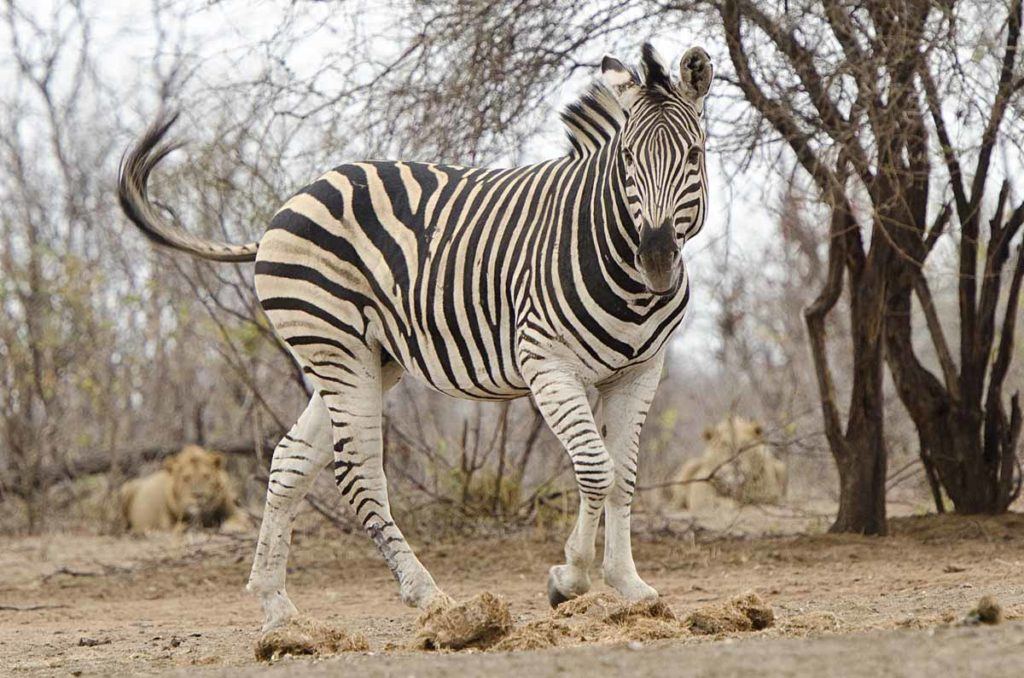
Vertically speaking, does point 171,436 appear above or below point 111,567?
above

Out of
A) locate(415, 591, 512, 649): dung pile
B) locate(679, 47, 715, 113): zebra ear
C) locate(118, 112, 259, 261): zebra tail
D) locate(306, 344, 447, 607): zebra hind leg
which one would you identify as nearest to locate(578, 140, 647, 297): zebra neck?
locate(679, 47, 715, 113): zebra ear

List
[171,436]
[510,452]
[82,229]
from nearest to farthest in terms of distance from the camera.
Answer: [510,452] < [171,436] < [82,229]

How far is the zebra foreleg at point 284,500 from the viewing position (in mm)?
5676

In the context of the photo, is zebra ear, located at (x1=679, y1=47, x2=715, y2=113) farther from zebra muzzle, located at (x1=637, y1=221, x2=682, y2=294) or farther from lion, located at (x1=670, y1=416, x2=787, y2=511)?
lion, located at (x1=670, y1=416, x2=787, y2=511)

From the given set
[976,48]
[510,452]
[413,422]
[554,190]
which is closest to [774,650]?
[554,190]

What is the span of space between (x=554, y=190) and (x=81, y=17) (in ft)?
29.5

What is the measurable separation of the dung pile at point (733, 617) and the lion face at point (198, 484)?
907 cm

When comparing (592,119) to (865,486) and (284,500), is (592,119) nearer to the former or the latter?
(284,500)

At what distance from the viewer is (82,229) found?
1736 cm

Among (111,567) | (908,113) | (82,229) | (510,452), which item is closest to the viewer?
(908,113)

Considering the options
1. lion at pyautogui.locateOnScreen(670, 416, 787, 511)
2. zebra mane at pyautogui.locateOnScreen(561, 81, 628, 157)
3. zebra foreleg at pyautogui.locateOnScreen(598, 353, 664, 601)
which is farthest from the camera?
lion at pyautogui.locateOnScreen(670, 416, 787, 511)

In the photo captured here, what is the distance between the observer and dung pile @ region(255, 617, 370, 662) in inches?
180

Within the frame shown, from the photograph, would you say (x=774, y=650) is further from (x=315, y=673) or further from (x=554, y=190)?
(x=554, y=190)

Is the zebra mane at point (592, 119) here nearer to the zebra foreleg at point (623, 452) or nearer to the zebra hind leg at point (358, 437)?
the zebra foreleg at point (623, 452)
